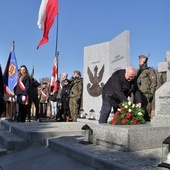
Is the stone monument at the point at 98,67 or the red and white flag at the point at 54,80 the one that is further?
the red and white flag at the point at 54,80

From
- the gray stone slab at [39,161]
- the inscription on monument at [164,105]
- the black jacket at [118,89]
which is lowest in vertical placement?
the gray stone slab at [39,161]

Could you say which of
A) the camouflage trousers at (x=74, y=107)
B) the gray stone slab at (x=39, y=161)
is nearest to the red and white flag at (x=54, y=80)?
the camouflage trousers at (x=74, y=107)

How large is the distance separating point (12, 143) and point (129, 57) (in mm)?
4750

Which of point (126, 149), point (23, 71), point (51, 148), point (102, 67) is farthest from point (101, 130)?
point (102, 67)

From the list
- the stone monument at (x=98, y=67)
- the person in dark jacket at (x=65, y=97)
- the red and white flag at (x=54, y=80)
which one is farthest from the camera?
the red and white flag at (x=54, y=80)

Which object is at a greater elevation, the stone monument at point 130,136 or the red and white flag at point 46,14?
the red and white flag at point 46,14

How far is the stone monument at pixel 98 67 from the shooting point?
35.9ft

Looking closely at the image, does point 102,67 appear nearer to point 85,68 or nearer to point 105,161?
point 85,68

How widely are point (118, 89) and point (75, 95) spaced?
593 centimetres

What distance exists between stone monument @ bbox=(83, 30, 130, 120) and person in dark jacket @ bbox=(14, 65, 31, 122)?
2501 mm

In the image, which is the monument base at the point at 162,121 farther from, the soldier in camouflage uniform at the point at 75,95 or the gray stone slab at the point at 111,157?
the soldier in camouflage uniform at the point at 75,95

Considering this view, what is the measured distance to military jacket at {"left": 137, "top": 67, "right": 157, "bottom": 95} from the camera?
910 cm

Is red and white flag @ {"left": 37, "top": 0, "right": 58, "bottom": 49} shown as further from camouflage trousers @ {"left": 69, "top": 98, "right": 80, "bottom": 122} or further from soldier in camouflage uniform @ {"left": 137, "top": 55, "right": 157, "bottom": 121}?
soldier in camouflage uniform @ {"left": 137, "top": 55, "right": 157, "bottom": 121}

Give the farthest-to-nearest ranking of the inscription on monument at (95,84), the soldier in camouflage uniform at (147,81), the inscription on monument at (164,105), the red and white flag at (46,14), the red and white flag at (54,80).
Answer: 1. the red and white flag at (54,80)
2. the red and white flag at (46,14)
3. the inscription on monument at (95,84)
4. the soldier in camouflage uniform at (147,81)
5. the inscription on monument at (164,105)
